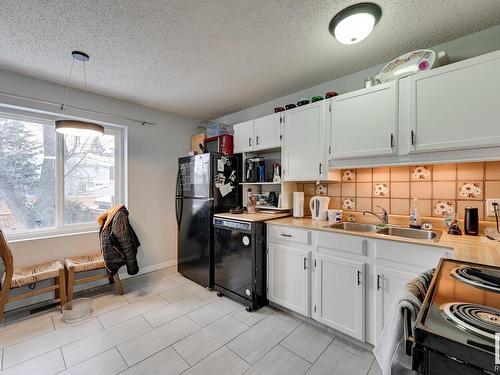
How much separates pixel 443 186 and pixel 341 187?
0.83 metres

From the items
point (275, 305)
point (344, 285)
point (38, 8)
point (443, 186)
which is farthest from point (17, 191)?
point (443, 186)

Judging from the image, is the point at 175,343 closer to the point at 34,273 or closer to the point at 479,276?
the point at 34,273

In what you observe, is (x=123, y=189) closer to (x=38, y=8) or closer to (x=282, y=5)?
(x=38, y=8)

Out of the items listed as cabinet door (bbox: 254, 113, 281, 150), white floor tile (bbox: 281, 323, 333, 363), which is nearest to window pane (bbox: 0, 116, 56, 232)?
cabinet door (bbox: 254, 113, 281, 150)

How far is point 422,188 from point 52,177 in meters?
3.85

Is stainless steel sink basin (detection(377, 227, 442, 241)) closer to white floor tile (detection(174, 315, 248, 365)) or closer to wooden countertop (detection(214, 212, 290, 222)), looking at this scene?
wooden countertop (detection(214, 212, 290, 222))

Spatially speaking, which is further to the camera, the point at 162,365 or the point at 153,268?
the point at 153,268

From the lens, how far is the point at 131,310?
2.32 meters

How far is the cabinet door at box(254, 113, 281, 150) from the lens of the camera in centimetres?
257

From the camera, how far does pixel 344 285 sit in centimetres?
179

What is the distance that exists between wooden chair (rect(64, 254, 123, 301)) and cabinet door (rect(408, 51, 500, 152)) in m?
3.23

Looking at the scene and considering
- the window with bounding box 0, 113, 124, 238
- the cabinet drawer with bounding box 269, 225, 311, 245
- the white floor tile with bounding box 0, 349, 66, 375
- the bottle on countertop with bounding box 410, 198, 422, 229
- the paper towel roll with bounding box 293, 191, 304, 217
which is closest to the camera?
the white floor tile with bounding box 0, 349, 66, 375

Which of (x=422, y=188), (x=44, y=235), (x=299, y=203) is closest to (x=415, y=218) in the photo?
(x=422, y=188)

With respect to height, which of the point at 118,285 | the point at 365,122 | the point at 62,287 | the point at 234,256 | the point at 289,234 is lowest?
the point at 118,285
